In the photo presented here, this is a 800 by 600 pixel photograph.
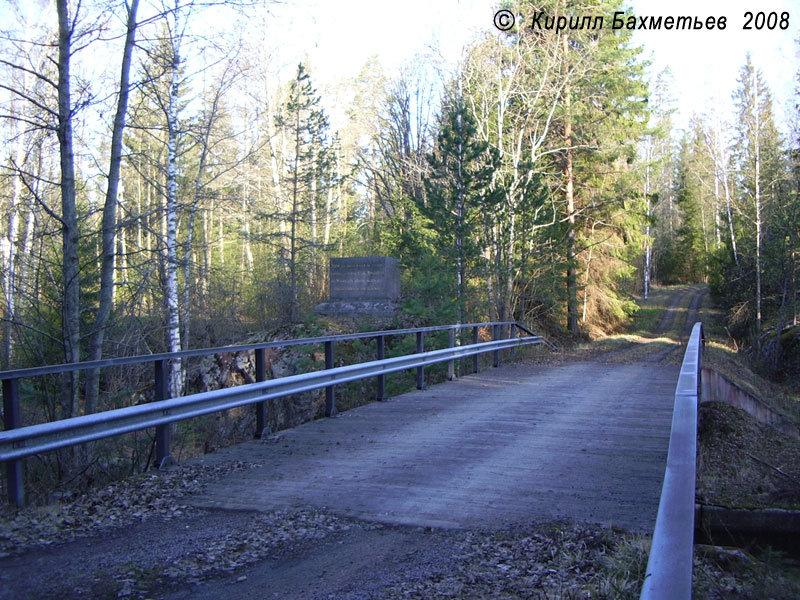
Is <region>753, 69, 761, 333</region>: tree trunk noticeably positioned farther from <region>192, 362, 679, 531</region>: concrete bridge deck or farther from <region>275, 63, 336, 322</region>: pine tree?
<region>192, 362, 679, 531</region>: concrete bridge deck

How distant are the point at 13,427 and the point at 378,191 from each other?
94.1ft

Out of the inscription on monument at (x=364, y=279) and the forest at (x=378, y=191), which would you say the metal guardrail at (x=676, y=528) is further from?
the inscription on monument at (x=364, y=279)

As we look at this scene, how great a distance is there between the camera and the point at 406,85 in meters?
34.2

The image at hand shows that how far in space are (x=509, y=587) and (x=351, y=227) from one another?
36562 millimetres

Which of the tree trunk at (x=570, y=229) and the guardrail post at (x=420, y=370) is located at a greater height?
the tree trunk at (x=570, y=229)

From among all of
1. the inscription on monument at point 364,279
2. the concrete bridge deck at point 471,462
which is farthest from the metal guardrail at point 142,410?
the inscription on monument at point 364,279

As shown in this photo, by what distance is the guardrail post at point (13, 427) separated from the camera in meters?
4.89

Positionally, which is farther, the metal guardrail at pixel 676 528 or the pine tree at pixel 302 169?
the pine tree at pixel 302 169

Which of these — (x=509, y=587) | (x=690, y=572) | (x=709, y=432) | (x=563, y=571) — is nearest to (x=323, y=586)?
(x=509, y=587)

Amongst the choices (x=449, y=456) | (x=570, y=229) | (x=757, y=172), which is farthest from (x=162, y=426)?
(x=757, y=172)

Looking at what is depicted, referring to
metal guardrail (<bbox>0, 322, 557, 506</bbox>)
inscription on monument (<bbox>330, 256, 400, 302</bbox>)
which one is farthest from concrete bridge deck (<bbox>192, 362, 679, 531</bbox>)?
inscription on monument (<bbox>330, 256, 400, 302</bbox>)

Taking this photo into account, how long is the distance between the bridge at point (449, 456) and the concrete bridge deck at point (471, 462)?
2cm

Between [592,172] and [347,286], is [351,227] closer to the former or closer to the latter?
[592,172]

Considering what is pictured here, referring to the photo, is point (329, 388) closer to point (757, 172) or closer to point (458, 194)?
point (458, 194)
